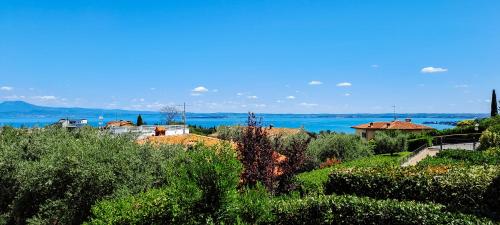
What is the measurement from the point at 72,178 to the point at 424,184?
36.0ft

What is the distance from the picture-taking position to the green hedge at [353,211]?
34.6 feet

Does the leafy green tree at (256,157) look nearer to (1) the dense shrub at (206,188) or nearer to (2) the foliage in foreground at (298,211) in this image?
(2) the foliage in foreground at (298,211)

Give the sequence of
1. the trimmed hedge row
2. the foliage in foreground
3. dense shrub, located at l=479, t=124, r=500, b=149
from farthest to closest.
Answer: dense shrub, located at l=479, t=124, r=500, b=149, the trimmed hedge row, the foliage in foreground

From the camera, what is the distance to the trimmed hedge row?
12383mm

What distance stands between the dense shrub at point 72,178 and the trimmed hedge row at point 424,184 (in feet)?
22.3

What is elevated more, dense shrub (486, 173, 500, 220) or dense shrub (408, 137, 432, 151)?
dense shrub (486, 173, 500, 220)

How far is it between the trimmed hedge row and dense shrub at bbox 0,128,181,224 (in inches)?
267

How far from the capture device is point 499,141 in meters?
29.1

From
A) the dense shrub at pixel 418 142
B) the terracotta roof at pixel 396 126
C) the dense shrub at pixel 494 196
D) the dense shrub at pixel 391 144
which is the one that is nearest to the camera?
the dense shrub at pixel 494 196

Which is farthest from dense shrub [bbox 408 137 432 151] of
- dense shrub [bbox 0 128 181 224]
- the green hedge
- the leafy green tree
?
the green hedge

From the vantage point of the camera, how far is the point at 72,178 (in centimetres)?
1290

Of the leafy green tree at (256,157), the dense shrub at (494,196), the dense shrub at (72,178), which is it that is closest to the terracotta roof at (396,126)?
the dense shrub at (494,196)

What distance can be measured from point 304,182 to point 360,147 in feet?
77.3

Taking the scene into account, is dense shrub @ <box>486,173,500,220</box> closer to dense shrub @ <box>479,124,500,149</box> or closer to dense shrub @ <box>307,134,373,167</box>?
dense shrub @ <box>479,124,500,149</box>
